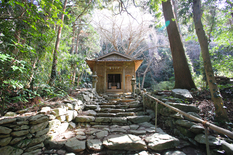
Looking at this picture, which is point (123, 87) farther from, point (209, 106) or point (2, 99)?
point (2, 99)

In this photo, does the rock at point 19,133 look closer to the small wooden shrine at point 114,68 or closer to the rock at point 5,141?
the rock at point 5,141

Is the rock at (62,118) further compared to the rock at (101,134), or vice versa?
the rock at (62,118)

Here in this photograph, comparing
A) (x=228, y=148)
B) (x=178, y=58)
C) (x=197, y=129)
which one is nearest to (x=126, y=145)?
(x=197, y=129)

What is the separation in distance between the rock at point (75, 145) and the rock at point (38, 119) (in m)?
0.83

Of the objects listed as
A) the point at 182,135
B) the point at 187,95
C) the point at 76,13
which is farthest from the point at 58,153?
the point at 76,13

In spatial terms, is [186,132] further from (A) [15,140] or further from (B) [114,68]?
(B) [114,68]

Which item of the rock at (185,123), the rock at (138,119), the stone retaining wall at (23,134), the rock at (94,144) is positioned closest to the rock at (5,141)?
the stone retaining wall at (23,134)

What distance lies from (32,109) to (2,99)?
69cm

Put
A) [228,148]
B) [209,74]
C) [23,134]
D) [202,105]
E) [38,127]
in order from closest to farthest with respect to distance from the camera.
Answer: [228,148] < [23,134] < [38,127] < [209,74] < [202,105]

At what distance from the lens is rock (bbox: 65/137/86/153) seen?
94.2 inches

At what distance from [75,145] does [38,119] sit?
1099 millimetres

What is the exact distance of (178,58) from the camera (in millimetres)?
5676

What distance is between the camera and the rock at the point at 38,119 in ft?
8.16

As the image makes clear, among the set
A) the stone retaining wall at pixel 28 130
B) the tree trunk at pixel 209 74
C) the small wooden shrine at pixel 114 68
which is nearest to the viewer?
the stone retaining wall at pixel 28 130
